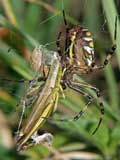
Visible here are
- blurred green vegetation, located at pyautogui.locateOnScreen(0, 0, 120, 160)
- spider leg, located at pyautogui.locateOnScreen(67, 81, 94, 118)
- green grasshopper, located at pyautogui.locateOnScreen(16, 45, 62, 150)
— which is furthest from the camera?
blurred green vegetation, located at pyautogui.locateOnScreen(0, 0, 120, 160)

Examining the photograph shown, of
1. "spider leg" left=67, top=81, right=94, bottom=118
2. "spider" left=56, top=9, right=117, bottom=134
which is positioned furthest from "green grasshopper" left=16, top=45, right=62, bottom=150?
"spider leg" left=67, top=81, right=94, bottom=118

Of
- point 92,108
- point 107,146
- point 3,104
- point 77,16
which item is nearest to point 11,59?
point 3,104

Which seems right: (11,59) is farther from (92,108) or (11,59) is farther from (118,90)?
(118,90)

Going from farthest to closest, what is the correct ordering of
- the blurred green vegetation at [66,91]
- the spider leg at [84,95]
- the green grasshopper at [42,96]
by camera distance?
the blurred green vegetation at [66,91], the spider leg at [84,95], the green grasshopper at [42,96]

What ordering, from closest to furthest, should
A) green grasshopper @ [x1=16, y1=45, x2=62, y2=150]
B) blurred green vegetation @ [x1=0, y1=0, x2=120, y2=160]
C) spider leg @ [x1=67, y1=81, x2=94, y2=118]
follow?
green grasshopper @ [x1=16, y1=45, x2=62, y2=150]
spider leg @ [x1=67, y1=81, x2=94, y2=118]
blurred green vegetation @ [x1=0, y1=0, x2=120, y2=160]

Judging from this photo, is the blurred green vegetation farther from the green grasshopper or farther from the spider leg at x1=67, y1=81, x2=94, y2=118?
the green grasshopper

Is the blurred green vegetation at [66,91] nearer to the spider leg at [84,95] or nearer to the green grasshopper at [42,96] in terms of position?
the spider leg at [84,95]

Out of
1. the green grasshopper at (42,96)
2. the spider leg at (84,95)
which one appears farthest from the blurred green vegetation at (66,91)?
the green grasshopper at (42,96)

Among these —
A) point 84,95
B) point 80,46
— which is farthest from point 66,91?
point 80,46
